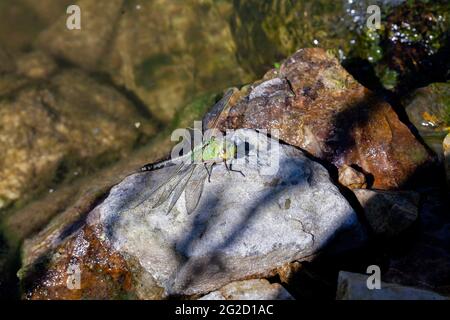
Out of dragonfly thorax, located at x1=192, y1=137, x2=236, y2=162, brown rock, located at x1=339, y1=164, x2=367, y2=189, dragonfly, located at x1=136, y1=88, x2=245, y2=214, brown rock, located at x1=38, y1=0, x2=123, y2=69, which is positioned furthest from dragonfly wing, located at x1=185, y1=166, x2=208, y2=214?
brown rock, located at x1=38, y1=0, x2=123, y2=69

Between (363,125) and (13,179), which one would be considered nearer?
(363,125)

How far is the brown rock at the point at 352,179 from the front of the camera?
109 inches

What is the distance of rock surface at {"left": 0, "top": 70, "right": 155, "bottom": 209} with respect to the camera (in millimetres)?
5062

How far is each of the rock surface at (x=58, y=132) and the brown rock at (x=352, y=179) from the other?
334 cm

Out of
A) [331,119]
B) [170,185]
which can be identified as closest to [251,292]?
[170,185]

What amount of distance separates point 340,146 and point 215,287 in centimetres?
144

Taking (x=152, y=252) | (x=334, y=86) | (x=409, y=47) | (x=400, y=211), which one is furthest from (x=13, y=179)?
(x=409, y=47)

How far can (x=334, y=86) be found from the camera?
3.26 meters

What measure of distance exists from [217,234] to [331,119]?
140cm

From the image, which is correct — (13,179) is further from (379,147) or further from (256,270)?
(379,147)

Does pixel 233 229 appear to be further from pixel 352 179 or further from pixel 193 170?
pixel 352 179
